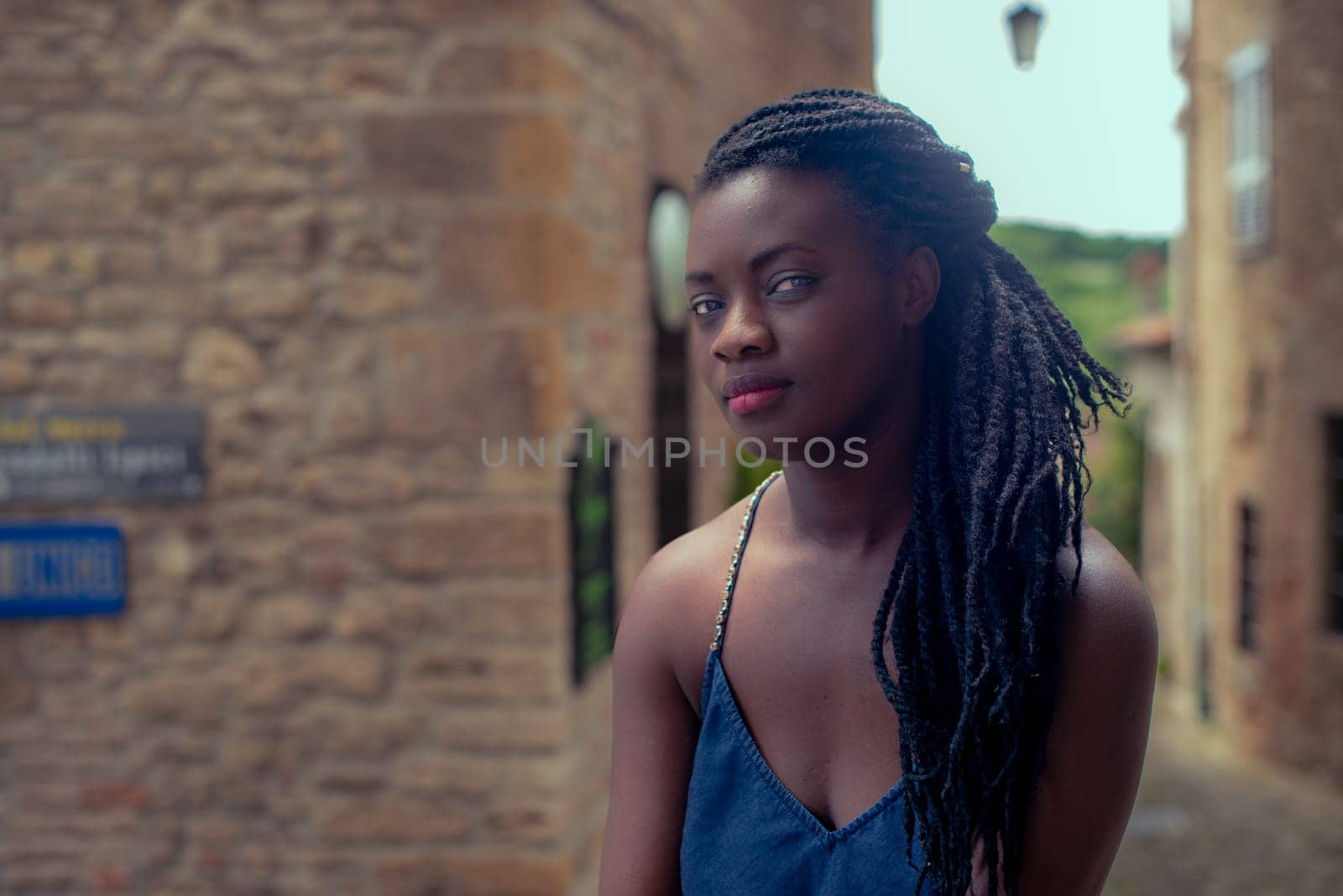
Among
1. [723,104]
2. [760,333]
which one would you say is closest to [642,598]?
[760,333]

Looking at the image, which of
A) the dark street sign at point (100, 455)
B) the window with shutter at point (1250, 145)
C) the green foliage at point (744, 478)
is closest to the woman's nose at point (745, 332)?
the dark street sign at point (100, 455)

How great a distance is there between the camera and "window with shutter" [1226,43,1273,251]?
8.81m

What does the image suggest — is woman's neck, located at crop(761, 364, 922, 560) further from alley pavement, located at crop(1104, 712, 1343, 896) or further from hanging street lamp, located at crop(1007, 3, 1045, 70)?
alley pavement, located at crop(1104, 712, 1343, 896)

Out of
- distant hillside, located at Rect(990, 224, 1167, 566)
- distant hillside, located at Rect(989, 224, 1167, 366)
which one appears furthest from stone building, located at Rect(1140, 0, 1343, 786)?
distant hillside, located at Rect(989, 224, 1167, 366)

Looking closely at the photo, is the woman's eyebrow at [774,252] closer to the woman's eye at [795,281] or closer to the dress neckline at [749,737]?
the woman's eye at [795,281]

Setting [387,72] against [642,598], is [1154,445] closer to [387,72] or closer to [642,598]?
[387,72]

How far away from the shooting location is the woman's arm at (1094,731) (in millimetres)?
976

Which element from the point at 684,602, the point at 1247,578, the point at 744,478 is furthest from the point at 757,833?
the point at 1247,578

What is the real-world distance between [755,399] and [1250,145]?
9518 millimetres

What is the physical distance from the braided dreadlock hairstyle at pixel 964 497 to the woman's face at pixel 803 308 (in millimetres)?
24

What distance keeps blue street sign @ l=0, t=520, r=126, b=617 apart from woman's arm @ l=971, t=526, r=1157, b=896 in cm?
292

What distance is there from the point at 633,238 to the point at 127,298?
5.13 feet

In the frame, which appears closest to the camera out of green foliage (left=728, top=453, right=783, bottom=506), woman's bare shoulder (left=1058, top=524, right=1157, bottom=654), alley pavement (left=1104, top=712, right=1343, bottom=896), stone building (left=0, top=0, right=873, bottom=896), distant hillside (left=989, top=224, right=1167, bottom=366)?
woman's bare shoulder (left=1058, top=524, right=1157, bottom=654)

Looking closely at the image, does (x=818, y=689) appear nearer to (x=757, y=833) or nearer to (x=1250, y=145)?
(x=757, y=833)
